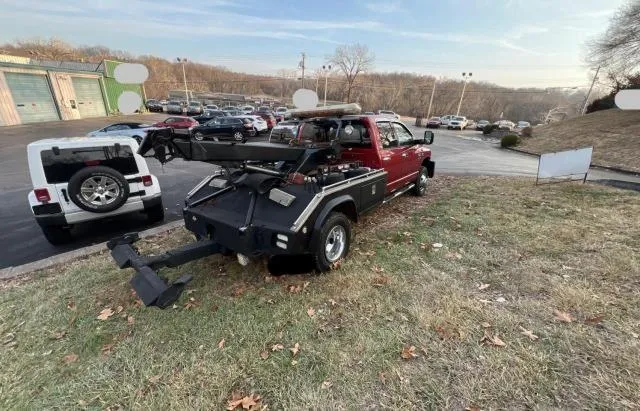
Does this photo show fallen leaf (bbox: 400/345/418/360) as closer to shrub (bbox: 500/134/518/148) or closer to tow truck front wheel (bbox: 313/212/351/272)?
tow truck front wheel (bbox: 313/212/351/272)

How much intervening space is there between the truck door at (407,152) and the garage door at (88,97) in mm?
33104

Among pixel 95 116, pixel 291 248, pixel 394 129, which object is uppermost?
pixel 394 129

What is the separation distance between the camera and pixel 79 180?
4.41m

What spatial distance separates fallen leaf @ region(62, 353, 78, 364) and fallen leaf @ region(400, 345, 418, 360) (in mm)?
2860

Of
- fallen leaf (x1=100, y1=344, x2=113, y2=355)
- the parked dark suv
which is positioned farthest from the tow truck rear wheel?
the parked dark suv

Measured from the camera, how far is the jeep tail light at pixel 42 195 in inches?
172

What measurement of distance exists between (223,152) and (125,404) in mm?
2207

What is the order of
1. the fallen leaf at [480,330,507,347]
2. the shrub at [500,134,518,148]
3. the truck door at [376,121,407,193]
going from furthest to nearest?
the shrub at [500,134,518,148], the truck door at [376,121,407,193], the fallen leaf at [480,330,507,347]

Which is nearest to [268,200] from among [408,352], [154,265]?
[154,265]

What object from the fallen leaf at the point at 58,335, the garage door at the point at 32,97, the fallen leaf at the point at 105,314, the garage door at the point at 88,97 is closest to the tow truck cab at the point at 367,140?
the fallen leaf at the point at 105,314

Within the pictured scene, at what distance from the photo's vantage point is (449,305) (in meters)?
3.10

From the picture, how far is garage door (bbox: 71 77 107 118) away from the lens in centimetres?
2747

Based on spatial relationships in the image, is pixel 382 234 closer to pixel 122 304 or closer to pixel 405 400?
pixel 405 400

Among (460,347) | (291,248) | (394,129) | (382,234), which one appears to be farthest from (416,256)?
(394,129)
